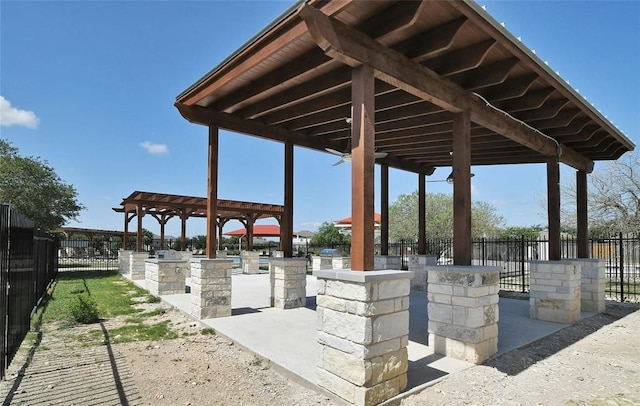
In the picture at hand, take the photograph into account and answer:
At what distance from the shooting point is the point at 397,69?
14.3 ft

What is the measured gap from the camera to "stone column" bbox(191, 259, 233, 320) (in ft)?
22.5

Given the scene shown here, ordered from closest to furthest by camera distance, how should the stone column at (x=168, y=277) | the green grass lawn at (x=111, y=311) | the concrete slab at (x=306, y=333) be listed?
the concrete slab at (x=306, y=333) → the green grass lawn at (x=111, y=311) → the stone column at (x=168, y=277)

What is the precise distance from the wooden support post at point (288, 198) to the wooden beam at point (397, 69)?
3723 mm

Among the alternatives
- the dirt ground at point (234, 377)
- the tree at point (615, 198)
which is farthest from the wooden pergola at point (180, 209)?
the tree at point (615, 198)

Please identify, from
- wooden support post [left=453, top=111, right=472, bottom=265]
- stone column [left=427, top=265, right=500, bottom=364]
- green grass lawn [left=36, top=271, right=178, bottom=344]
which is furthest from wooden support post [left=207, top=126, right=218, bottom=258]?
wooden support post [left=453, top=111, right=472, bottom=265]

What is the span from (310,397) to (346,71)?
398 centimetres

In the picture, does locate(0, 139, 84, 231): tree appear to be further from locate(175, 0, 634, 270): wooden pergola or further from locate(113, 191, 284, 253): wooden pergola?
locate(175, 0, 634, 270): wooden pergola

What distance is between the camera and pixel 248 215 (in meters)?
20.1

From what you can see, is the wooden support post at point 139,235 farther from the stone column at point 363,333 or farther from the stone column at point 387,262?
the stone column at point 363,333

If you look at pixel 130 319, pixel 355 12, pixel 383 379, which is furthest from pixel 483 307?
pixel 130 319

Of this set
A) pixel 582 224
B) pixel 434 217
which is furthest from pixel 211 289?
pixel 434 217

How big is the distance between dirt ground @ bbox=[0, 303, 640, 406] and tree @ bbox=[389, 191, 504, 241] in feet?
72.4

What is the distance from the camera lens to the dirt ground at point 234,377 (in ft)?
12.2

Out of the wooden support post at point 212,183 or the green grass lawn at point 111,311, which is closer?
the green grass lawn at point 111,311
